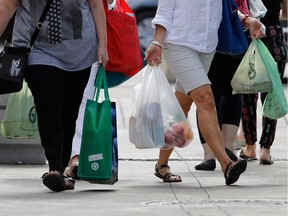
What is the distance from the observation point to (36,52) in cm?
764

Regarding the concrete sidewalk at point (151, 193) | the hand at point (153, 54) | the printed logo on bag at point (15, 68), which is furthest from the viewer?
the hand at point (153, 54)

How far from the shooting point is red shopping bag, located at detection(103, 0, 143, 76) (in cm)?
825

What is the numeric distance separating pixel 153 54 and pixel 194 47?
0.28 metres

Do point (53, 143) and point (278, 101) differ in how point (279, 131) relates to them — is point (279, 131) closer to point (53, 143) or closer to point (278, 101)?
Answer: point (278, 101)

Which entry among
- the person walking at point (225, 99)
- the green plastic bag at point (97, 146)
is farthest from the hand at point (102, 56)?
the person walking at point (225, 99)

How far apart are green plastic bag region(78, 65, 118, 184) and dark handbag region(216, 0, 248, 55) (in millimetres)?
1042

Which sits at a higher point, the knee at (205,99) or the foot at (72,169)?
the knee at (205,99)

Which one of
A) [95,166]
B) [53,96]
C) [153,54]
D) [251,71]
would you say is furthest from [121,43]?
[251,71]

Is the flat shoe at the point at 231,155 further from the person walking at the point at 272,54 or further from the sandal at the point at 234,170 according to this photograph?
the sandal at the point at 234,170

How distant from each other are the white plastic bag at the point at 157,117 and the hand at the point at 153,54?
0.12 m

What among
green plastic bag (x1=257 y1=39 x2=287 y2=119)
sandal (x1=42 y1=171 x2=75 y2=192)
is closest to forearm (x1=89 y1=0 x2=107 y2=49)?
sandal (x1=42 y1=171 x2=75 y2=192)

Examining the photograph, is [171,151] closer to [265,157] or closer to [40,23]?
[265,157]

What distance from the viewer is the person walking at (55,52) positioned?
7613 mm

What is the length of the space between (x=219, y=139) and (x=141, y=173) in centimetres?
112
